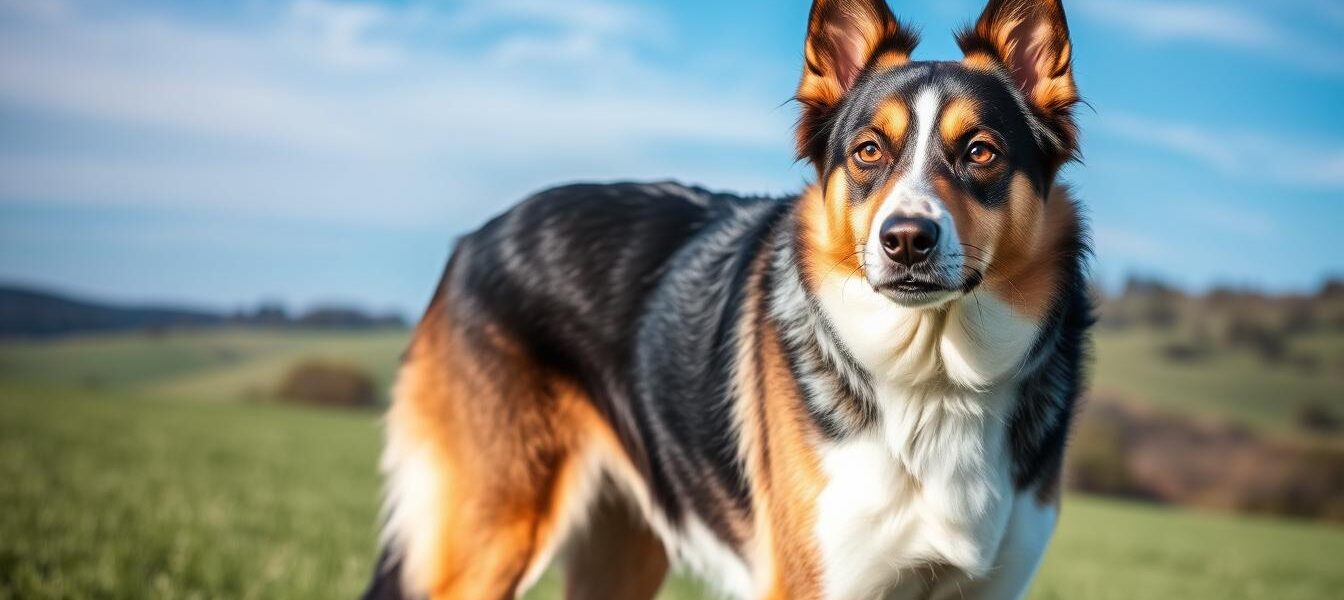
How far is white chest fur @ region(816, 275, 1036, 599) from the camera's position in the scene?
3.38m

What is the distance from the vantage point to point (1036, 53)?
3.66 meters

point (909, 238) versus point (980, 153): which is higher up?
point (980, 153)

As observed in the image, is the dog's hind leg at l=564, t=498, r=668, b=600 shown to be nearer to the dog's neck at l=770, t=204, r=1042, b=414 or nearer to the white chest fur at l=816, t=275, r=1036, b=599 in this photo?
the white chest fur at l=816, t=275, r=1036, b=599

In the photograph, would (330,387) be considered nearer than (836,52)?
No

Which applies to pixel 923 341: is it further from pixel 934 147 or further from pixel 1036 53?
pixel 1036 53

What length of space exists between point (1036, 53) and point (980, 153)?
57cm

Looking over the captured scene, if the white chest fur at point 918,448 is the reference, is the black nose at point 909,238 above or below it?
above

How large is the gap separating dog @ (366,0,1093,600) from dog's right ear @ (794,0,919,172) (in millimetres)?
10

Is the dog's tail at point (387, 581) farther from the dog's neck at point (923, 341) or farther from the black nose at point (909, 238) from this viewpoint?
the black nose at point (909, 238)

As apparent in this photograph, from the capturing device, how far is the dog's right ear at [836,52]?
149 inches

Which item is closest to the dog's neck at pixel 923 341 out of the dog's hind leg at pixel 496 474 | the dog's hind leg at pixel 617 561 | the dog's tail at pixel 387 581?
the dog's hind leg at pixel 496 474

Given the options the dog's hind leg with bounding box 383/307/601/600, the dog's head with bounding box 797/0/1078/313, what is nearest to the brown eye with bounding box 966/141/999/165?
the dog's head with bounding box 797/0/1078/313

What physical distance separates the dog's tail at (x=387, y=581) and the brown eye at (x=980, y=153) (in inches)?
112

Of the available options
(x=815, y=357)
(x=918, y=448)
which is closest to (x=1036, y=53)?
(x=815, y=357)
